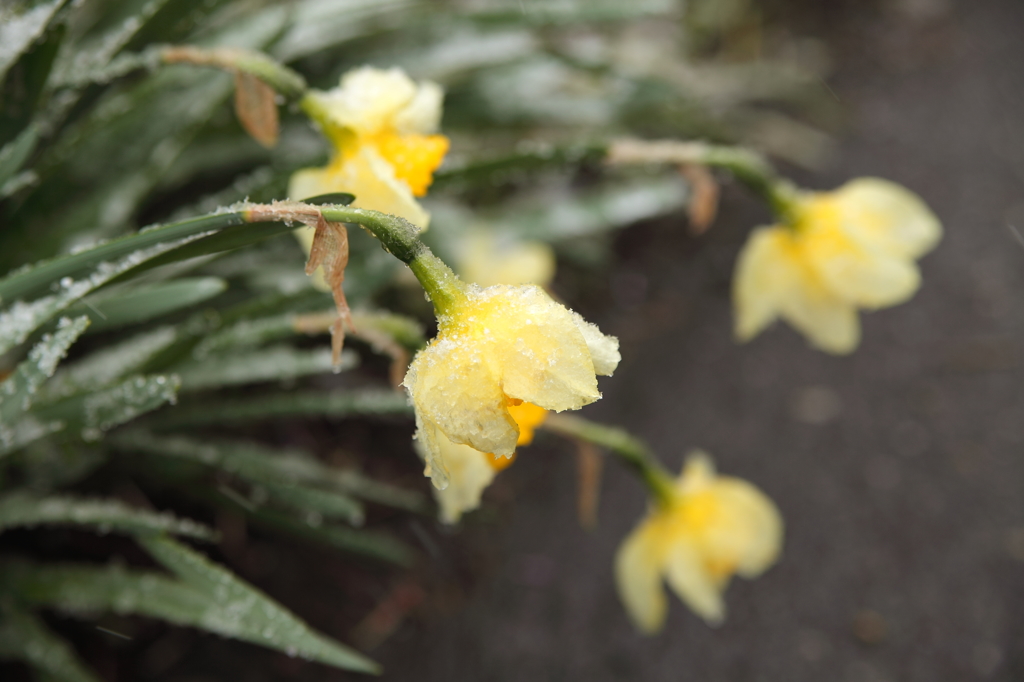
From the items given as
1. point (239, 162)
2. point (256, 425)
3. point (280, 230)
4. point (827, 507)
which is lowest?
point (827, 507)

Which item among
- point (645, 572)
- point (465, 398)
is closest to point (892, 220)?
point (645, 572)

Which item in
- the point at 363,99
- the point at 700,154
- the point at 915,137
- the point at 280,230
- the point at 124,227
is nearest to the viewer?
the point at 280,230

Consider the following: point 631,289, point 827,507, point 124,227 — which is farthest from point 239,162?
point 827,507

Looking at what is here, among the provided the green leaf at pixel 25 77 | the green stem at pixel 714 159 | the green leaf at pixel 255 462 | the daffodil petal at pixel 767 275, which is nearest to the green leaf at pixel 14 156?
the green leaf at pixel 25 77

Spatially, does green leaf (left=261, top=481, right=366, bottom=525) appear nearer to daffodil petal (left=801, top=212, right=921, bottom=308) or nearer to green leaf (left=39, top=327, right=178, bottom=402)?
green leaf (left=39, top=327, right=178, bottom=402)

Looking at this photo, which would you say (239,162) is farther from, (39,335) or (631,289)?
(631,289)

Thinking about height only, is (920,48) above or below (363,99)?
below

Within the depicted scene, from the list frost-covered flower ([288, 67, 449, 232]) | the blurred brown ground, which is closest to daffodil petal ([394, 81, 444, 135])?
frost-covered flower ([288, 67, 449, 232])
